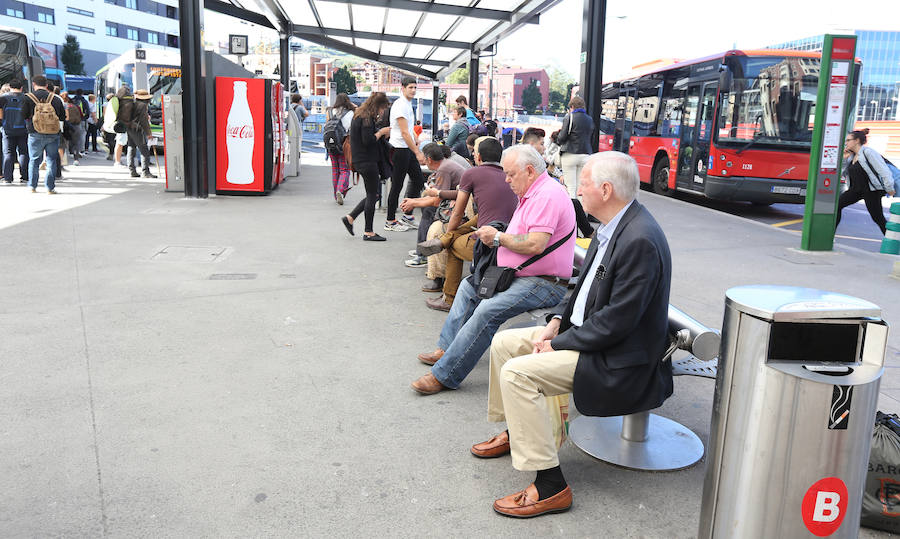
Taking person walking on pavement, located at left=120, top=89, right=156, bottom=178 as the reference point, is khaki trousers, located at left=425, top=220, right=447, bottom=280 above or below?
below

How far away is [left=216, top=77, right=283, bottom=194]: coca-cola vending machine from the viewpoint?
40.3 ft

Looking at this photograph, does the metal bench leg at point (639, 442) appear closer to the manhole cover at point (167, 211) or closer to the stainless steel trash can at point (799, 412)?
the stainless steel trash can at point (799, 412)

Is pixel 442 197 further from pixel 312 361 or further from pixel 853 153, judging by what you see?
pixel 853 153

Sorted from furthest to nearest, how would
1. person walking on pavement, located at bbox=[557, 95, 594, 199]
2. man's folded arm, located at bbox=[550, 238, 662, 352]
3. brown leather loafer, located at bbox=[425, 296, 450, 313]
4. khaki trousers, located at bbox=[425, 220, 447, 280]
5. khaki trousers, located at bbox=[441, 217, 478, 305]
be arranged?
person walking on pavement, located at bbox=[557, 95, 594, 199] < khaki trousers, located at bbox=[425, 220, 447, 280] < brown leather loafer, located at bbox=[425, 296, 450, 313] < khaki trousers, located at bbox=[441, 217, 478, 305] < man's folded arm, located at bbox=[550, 238, 662, 352]

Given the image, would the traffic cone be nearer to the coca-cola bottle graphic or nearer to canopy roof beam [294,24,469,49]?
the coca-cola bottle graphic

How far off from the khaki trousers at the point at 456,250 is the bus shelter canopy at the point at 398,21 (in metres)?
9.42

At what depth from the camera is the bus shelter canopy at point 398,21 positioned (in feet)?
49.9

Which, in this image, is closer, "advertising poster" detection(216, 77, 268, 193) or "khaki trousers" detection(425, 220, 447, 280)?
"khaki trousers" detection(425, 220, 447, 280)

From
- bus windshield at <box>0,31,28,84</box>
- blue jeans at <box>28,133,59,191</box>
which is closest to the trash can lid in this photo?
blue jeans at <box>28,133,59,191</box>

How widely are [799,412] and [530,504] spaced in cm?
117

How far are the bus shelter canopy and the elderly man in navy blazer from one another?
1181 cm

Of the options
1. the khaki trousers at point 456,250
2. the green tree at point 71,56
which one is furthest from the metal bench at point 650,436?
the green tree at point 71,56

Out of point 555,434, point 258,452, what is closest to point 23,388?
point 258,452

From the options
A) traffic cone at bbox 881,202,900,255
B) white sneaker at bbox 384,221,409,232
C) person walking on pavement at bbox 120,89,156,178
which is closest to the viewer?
traffic cone at bbox 881,202,900,255
